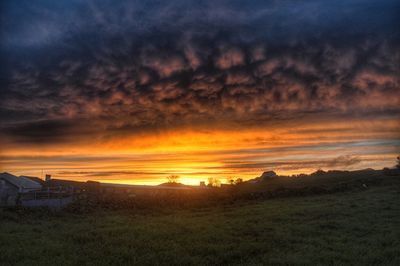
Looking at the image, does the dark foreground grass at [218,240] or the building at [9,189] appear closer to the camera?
the dark foreground grass at [218,240]

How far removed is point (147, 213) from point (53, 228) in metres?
10.4

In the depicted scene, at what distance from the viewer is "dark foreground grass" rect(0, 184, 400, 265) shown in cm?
1434

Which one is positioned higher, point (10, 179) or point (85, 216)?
point (10, 179)

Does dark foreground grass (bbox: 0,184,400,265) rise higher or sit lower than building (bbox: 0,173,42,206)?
lower

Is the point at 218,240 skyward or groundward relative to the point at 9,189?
groundward

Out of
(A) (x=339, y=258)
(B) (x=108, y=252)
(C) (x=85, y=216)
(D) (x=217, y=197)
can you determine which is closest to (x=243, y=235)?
(A) (x=339, y=258)

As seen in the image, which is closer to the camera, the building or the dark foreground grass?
the dark foreground grass

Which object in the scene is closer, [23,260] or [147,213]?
[23,260]

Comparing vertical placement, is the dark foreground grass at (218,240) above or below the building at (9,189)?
below

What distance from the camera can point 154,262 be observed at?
1396cm

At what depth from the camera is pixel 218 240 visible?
59.8 ft

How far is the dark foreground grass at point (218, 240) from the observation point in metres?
14.3

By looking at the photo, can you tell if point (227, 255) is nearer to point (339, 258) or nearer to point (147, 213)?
point (339, 258)

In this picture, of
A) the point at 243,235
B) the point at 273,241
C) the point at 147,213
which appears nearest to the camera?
the point at 273,241
